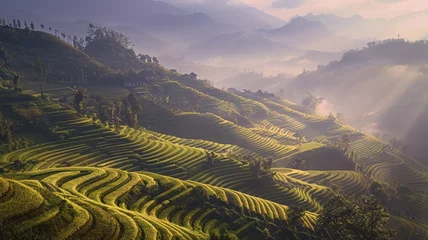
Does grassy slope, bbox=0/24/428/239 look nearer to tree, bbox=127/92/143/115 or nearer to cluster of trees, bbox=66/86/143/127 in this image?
cluster of trees, bbox=66/86/143/127

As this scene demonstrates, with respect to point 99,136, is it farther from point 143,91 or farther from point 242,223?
point 143,91

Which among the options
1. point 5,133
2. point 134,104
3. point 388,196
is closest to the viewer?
point 5,133

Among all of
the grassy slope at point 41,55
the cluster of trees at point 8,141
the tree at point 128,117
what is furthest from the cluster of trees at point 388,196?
the grassy slope at point 41,55

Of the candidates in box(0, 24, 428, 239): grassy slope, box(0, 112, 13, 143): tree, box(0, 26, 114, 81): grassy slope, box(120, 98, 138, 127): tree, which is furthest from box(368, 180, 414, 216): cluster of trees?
box(0, 26, 114, 81): grassy slope

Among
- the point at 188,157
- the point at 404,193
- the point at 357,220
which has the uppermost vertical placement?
the point at 357,220

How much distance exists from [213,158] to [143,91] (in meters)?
114

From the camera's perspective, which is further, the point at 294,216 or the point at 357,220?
the point at 294,216

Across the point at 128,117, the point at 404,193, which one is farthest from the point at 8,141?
the point at 404,193

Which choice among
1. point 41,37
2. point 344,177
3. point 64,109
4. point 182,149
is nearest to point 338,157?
point 344,177

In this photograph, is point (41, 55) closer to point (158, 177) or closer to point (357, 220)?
point (158, 177)

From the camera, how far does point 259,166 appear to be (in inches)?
3378

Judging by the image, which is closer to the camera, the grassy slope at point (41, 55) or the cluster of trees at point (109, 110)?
the cluster of trees at point (109, 110)

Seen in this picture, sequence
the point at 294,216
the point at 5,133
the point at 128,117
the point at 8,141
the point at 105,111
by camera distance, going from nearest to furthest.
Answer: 1. the point at 294,216
2. the point at 5,133
3. the point at 8,141
4. the point at 105,111
5. the point at 128,117

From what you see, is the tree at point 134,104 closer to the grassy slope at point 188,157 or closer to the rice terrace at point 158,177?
the rice terrace at point 158,177
